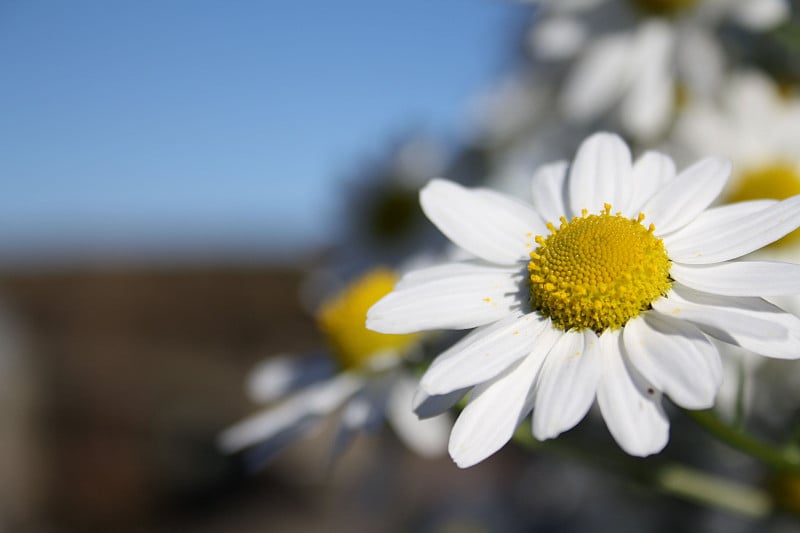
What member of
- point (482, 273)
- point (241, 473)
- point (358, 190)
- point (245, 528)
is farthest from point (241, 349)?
point (482, 273)

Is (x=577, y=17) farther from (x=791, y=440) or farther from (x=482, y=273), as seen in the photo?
(x=791, y=440)

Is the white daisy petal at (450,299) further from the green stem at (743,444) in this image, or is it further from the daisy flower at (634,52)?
the daisy flower at (634,52)

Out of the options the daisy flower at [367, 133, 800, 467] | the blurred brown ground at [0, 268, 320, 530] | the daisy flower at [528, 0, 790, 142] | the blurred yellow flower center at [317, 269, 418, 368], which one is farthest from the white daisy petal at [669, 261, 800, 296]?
the blurred brown ground at [0, 268, 320, 530]

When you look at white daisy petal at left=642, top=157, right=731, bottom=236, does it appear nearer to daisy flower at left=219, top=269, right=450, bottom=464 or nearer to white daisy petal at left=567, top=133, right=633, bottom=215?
white daisy petal at left=567, top=133, right=633, bottom=215

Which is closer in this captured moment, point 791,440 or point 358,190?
point 791,440

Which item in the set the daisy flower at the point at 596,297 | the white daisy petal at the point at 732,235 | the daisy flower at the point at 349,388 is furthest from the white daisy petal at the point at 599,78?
the white daisy petal at the point at 732,235
